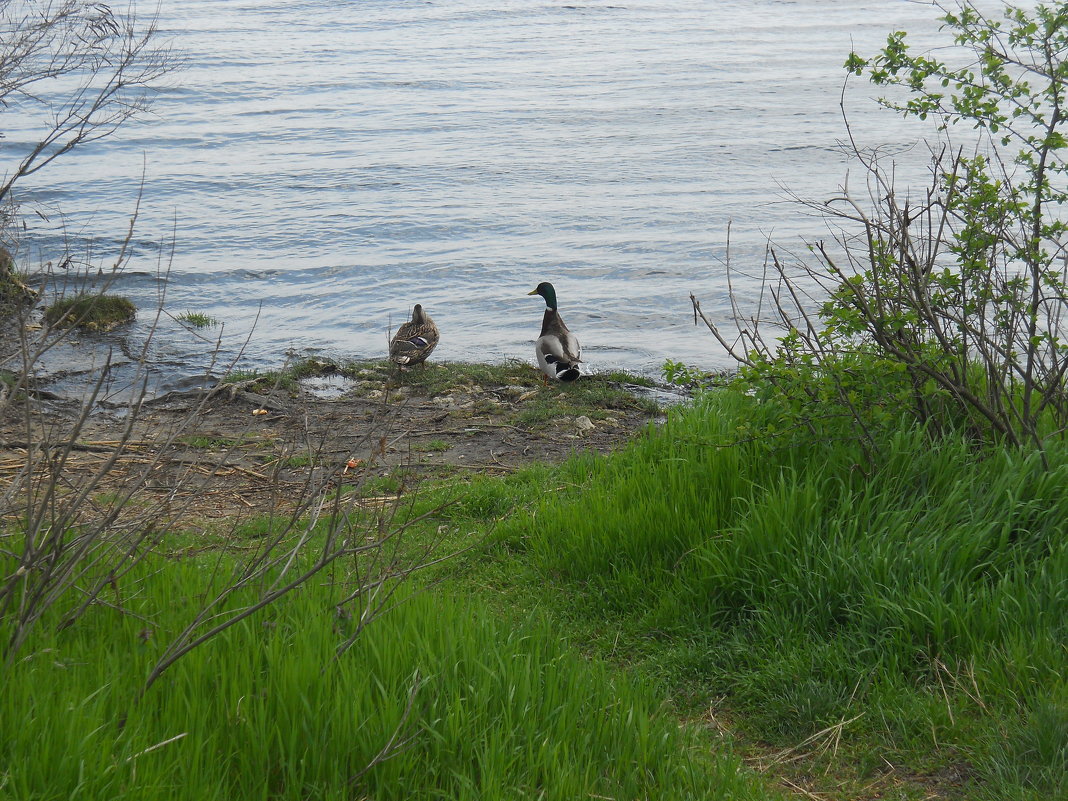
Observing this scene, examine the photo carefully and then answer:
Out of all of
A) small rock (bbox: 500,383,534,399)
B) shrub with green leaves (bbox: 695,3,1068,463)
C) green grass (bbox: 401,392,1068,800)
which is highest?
shrub with green leaves (bbox: 695,3,1068,463)

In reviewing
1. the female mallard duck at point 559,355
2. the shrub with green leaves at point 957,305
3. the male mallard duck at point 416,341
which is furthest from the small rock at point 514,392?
the shrub with green leaves at point 957,305

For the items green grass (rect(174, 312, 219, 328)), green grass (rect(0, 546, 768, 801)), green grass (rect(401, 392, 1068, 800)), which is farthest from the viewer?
green grass (rect(174, 312, 219, 328))

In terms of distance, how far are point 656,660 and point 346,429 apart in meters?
4.05

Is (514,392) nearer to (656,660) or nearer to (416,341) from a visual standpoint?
(416,341)

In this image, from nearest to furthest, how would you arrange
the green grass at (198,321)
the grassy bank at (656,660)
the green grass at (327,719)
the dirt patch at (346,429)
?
the green grass at (327,719) → the grassy bank at (656,660) → the dirt patch at (346,429) → the green grass at (198,321)

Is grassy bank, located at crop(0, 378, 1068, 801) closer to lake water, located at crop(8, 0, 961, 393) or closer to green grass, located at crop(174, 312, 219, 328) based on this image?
lake water, located at crop(8, 0, 961, 393)

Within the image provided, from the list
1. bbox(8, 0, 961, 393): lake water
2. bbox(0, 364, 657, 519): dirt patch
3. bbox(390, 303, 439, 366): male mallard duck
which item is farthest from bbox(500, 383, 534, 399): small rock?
bbox(8, 0, 961, 393): lake water

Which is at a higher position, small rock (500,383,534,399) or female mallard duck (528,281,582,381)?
female mallard duck (528,281,582,381)

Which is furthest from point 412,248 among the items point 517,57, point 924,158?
point 517,57

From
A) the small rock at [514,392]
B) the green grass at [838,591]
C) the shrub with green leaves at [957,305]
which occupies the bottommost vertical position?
the small rock at [514,392]

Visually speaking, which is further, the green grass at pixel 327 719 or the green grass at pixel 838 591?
the green grass at pixel 838 591

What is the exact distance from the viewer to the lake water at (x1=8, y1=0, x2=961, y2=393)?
12.2 m

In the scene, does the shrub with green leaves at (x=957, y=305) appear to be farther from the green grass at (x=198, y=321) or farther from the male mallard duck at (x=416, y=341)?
the green grass at (x=198, y=321)

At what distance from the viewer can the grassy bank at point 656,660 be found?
3053 millimetres
